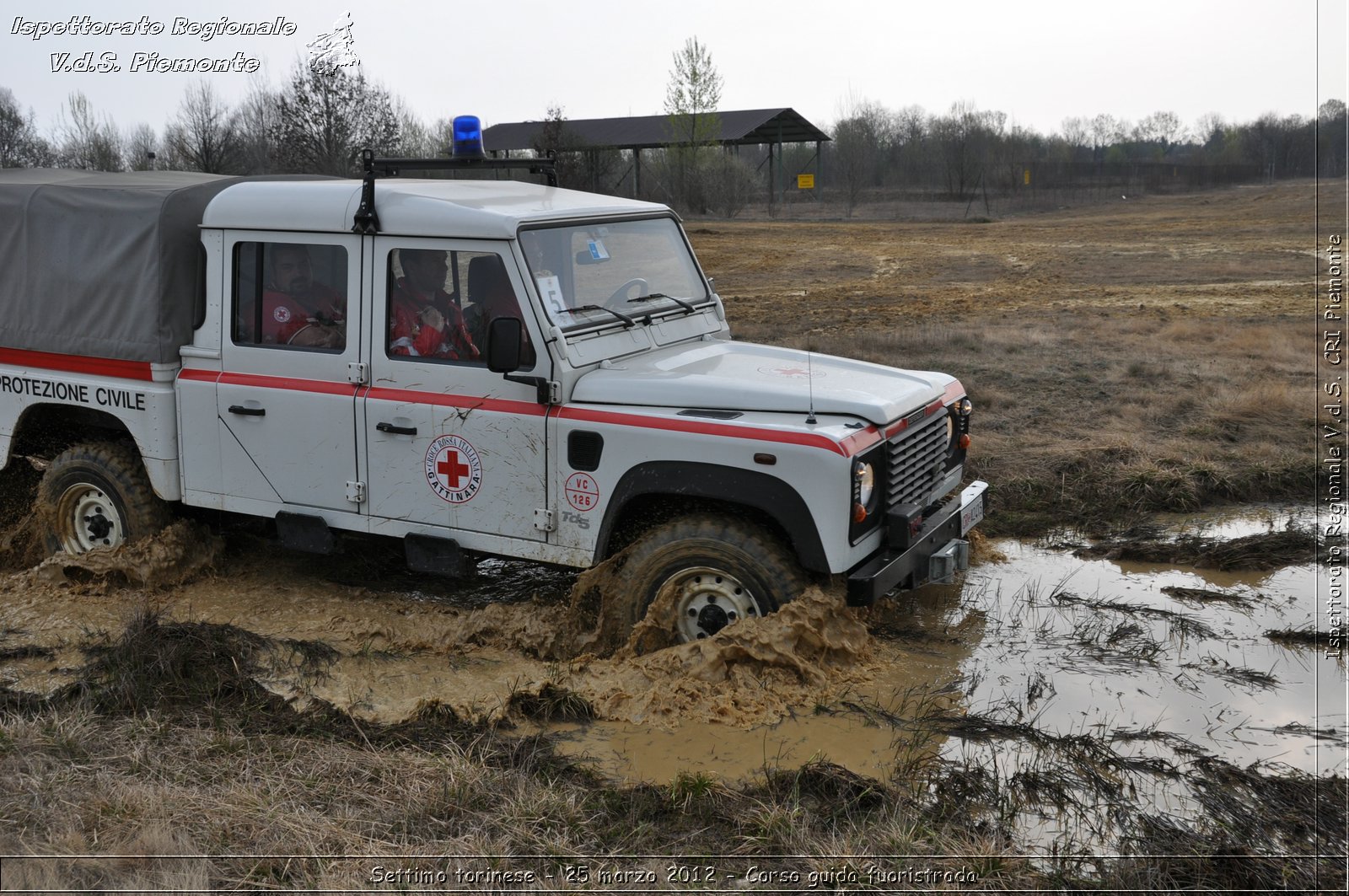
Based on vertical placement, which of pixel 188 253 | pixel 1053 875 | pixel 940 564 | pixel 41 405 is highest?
pixel 188 253

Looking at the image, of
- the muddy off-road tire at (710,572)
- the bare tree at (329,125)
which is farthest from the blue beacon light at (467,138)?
the bare tree at (329,125)

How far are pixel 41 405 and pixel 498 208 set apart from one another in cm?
314

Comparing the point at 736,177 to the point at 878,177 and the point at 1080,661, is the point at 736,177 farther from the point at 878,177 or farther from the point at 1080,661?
the point at 1080,661

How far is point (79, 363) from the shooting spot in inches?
247

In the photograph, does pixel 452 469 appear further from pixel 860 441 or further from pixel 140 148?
pixel 140 148

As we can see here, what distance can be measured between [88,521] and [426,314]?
272 cm

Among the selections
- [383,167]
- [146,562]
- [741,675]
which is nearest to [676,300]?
[383,167]

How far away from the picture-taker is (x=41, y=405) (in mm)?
6523

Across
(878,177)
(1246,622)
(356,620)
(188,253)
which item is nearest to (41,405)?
(188,253)

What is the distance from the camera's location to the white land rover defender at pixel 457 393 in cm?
491

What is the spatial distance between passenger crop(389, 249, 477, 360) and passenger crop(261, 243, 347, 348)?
321mm

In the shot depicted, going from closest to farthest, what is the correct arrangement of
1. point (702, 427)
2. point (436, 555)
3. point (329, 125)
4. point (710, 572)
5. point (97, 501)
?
1. point (702, 427)
2. point (710, 572)
3. point (436, 555)
4. point (97, 501)
5. point (329, 125)

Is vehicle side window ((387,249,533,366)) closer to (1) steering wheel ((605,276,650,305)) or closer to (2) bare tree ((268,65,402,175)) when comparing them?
(1) steering wheel ((605,276,650,305))

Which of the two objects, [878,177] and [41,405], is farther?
[878,177]
